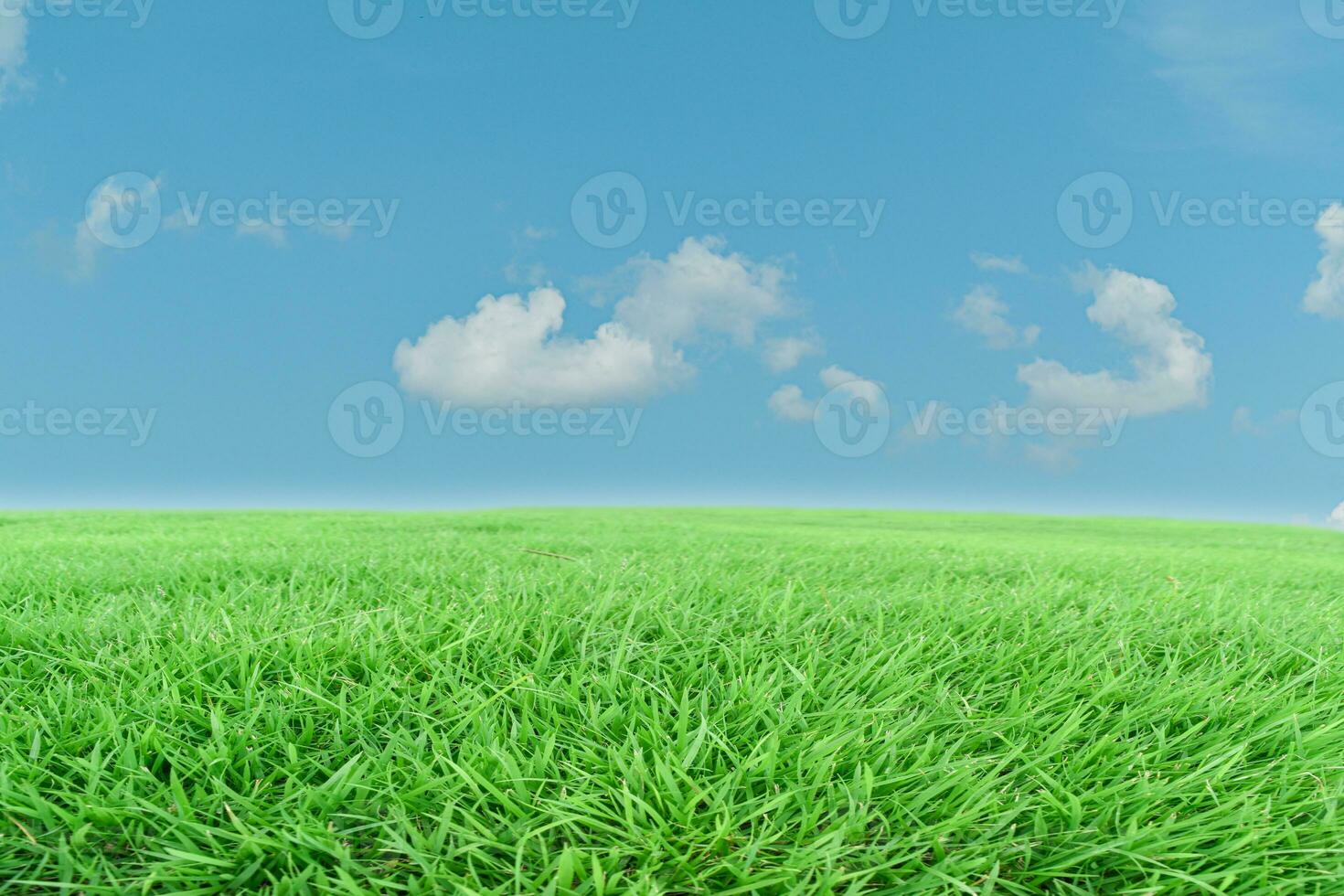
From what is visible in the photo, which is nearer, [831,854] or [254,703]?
[831,854]

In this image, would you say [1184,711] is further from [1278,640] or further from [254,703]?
[254,703]

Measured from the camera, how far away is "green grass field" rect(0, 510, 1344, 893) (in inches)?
47.5

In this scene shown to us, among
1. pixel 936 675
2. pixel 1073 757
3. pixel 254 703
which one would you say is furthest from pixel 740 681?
pixel 254 703

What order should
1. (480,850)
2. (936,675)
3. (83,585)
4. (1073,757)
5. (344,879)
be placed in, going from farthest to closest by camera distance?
(83,585), (936,675), (1073,757), (480,850), (344,879)

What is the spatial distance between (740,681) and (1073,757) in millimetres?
671

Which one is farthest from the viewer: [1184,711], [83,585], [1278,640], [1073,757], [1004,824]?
[83,585]

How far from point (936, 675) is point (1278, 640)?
1.26 m

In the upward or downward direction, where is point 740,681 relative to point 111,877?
upward

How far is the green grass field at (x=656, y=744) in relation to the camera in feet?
3.96

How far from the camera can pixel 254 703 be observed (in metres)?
1.68

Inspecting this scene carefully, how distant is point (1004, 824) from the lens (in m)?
1.32

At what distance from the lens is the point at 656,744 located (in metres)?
1.42

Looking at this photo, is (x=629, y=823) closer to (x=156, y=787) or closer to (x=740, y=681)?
(x=740, y=681)

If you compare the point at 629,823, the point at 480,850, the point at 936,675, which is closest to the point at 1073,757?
the point at 936,675
